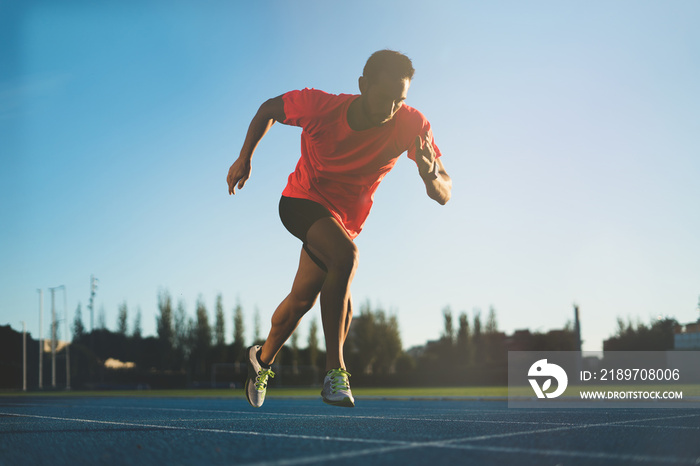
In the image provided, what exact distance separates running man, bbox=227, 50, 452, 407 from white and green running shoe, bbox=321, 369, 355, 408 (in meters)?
0.03

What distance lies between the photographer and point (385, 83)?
11.4 ft

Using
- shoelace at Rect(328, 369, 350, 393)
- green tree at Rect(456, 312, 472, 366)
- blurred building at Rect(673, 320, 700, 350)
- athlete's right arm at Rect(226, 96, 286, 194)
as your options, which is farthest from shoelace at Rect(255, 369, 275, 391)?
green tree at Rect(456, 312, 472, 366)

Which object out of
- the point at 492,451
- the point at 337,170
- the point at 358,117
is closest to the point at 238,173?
the point at 337,170

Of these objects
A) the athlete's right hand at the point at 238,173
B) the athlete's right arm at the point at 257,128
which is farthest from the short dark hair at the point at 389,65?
the athlete's right hand at the point at 238,173

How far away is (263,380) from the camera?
4.25m

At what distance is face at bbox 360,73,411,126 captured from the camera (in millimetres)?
3475

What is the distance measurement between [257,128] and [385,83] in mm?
940

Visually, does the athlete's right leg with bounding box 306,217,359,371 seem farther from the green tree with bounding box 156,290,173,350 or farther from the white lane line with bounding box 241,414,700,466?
the green tree with bounding box 156,290,173,350

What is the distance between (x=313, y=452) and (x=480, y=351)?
2807 inches

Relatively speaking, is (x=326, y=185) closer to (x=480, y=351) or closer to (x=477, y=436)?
(x=477, y=436)

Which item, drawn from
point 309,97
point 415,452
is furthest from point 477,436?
point 309,97

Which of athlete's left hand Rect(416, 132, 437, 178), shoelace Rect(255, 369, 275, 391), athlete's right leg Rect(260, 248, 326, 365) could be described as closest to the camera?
athlete's left hand Rect(416, 132, 437, 178)

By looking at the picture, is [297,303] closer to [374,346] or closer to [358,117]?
[358,117]

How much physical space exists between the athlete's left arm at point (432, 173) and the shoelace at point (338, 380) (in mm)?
1221
